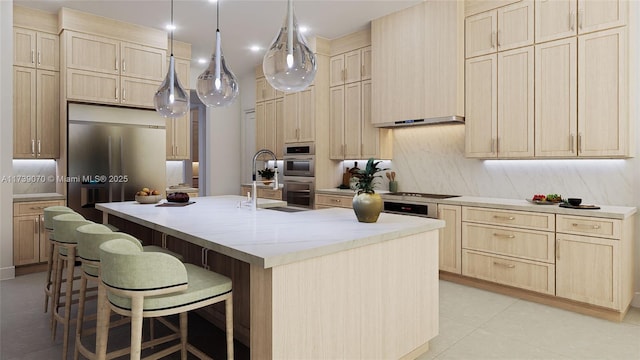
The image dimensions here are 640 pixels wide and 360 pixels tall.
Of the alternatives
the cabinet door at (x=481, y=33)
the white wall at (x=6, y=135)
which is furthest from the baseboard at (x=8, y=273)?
the cabinet door at (x=481, y=33)

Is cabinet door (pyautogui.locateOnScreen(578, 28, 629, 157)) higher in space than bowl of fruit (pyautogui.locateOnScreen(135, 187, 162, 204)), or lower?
higher

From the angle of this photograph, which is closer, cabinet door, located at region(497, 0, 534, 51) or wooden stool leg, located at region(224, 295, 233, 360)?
wooden stool leg, located at region(224, 295, 233, 360)

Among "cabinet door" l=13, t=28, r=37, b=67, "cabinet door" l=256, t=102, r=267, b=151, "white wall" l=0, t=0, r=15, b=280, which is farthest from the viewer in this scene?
→ "cabinet door" l=256, t=102, r=267, b=151

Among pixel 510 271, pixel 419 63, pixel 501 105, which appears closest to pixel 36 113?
pixel 419 63

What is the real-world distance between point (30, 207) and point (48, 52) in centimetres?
187

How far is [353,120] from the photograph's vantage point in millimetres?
5402

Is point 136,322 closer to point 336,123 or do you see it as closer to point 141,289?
point 141,289

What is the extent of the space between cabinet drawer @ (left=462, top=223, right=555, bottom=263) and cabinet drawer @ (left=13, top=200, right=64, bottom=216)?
461 cm

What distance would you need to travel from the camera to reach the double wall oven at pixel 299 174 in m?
5.61

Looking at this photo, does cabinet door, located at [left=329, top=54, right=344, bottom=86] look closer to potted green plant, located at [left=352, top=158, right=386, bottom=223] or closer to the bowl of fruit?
the bowl of fruit

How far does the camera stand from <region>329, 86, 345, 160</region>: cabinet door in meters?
5.55

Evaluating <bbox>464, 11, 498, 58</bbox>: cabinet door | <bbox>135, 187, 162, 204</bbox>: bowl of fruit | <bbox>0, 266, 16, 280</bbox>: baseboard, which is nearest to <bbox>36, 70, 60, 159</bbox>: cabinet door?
<bbox>0, 266, 16, 280</bbox>: baseboard

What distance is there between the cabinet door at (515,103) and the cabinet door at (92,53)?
179 inches

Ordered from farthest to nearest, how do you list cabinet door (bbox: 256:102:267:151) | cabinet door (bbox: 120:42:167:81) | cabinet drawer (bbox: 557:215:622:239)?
cabinet door (bbox: 256:102:267:151)
cabinet door (bbox: 120:42:167:81)
cabinet drawer (bbox: 557:215:622:239)
